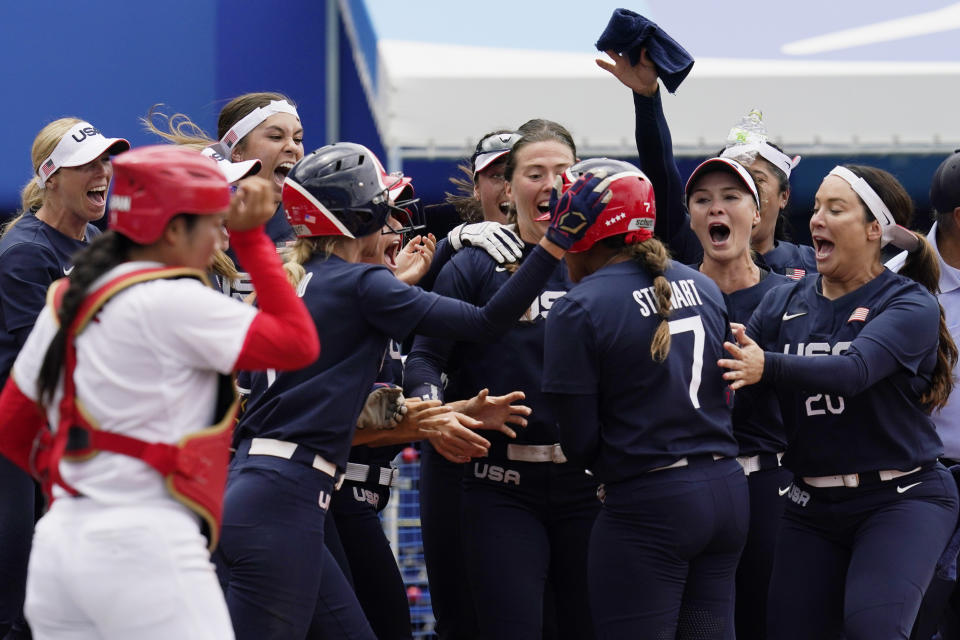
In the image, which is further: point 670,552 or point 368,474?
point 368,474

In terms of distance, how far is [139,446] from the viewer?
115 inches

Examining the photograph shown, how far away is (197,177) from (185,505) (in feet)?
2.53

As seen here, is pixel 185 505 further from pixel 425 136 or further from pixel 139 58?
pixel 139 58

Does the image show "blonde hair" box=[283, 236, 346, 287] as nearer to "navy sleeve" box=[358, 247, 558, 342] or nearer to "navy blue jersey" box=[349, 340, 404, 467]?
"navy sleeve" box=[358, 247, 558, 342]

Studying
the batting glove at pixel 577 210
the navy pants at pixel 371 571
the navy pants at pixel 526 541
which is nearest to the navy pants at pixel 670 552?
the navy pants at pixel 526 541

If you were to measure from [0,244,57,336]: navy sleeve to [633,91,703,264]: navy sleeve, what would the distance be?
94.2 inches

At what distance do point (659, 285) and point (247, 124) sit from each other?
2320 millimetres

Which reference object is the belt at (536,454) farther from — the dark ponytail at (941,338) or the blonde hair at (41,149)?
the blonde hair at (41,149)

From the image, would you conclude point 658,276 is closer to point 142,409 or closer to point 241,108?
point 142,409

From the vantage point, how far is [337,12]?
33.9ft

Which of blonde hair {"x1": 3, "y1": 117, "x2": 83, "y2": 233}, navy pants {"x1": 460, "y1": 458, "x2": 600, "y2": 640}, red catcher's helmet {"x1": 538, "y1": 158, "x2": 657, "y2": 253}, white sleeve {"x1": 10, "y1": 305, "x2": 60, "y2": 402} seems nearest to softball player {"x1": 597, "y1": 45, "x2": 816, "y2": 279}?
red catcher's helmet {"x1": 538, "y1": 158, "x2": 657, "y2": 253}

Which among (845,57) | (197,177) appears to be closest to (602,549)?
(197,177)

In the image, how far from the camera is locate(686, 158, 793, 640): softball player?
5.02m

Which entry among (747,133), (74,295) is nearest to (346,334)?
(74,295)
